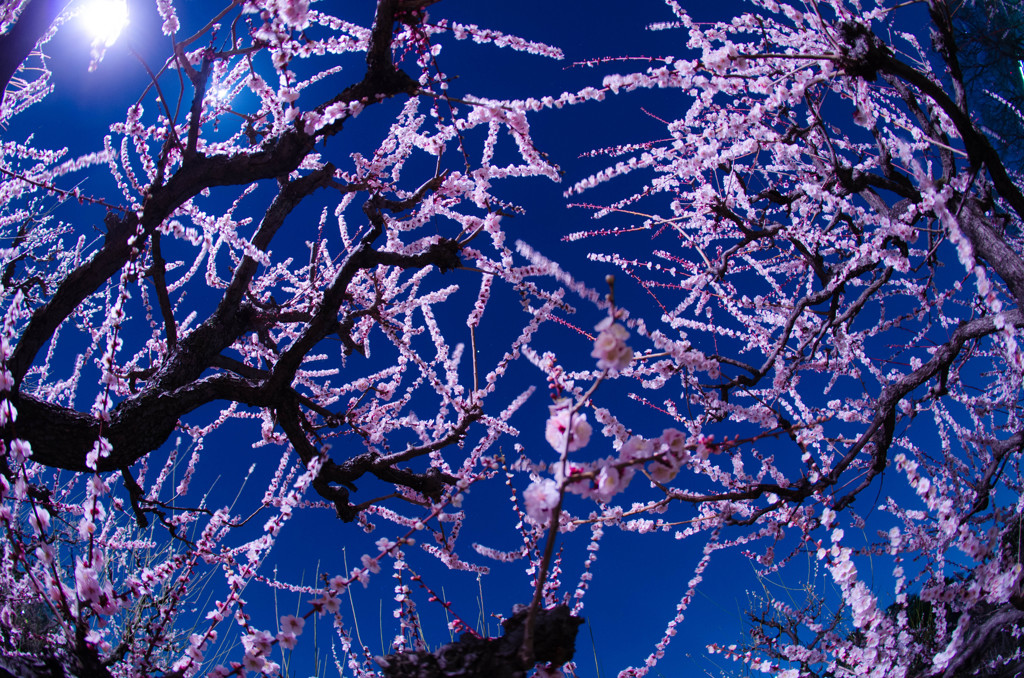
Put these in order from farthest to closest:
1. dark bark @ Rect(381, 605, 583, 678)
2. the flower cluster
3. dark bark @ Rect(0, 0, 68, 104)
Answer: dark bark @ Rect(0, 0, 68, 104)
dark bark @ Rect(381, 605, 583, 678)
the flower cluster

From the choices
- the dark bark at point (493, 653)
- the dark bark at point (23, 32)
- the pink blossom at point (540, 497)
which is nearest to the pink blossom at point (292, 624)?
the dark bark at point (493, 653)

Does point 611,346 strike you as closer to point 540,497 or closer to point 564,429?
point 564,429

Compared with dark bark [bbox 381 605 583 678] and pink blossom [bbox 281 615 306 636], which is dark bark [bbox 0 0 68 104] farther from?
dark bark [bbox 381 605 583 678]

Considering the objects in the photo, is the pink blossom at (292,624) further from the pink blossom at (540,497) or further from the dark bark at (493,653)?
the pink blossom at (540,497)

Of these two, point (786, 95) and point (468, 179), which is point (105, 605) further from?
point (786, 95)

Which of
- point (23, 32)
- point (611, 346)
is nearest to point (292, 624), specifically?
point (611, 346)

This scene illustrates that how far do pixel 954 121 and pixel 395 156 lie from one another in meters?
3.28

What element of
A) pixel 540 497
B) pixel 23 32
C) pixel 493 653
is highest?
pixel 23 32

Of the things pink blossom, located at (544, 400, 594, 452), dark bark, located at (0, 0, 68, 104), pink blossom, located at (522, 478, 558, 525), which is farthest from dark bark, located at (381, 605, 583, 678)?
dark bark, located at (0, 0, 68, 104)

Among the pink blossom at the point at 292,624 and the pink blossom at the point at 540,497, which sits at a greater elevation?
the pink blossom at the point at 292,624

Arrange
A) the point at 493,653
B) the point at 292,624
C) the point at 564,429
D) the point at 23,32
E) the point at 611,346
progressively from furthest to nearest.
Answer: the point at 23,32 < the point at 292,624 < the point at 493,653 < the point at 564,429 < the point at 611,346

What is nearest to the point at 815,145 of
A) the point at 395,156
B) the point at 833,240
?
the point at 833,240

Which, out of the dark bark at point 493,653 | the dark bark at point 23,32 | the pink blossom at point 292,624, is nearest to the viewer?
the dark bark at point 493,653

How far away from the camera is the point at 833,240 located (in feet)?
11.6
